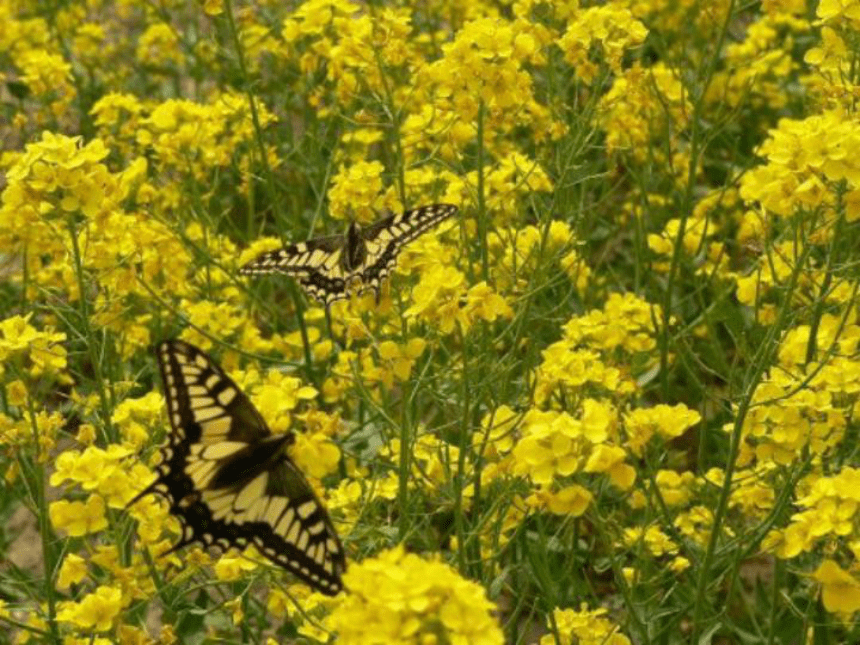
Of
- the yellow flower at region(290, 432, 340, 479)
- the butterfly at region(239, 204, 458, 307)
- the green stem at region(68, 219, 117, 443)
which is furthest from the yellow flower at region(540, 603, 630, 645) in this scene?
the green stem at region(68, 219, 117, 443)

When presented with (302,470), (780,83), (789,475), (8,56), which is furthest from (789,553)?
(8,56)

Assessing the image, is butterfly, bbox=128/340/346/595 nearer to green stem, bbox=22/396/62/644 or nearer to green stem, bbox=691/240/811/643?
green stem, bbox=22/396/62/644

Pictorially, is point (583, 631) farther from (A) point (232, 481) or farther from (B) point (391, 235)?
(B) point (391, 235)

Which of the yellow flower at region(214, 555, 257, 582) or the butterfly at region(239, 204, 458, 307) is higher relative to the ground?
the butterfly at region(239, 204, 458, 307)

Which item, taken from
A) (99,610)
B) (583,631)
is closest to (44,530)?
(99,610)

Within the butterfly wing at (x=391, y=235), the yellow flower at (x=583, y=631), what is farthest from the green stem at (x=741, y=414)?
the butterfly wing at (x=391, y=235)

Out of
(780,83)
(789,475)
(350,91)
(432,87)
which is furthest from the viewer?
(780,83)

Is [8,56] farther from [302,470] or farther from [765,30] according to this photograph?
[302,470]
